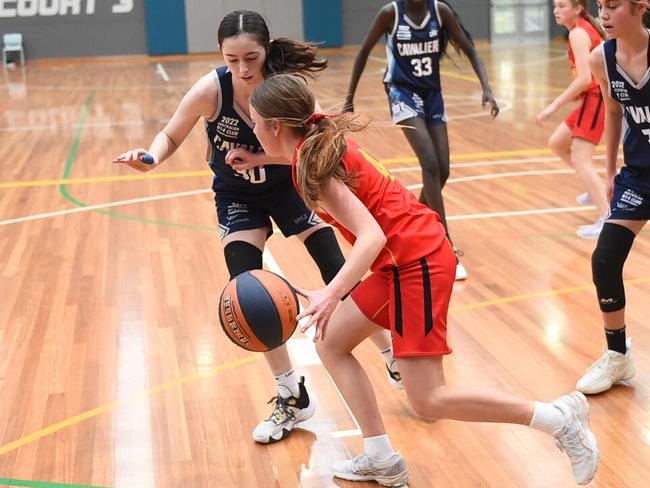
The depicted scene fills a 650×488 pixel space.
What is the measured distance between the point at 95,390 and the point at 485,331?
1980mm

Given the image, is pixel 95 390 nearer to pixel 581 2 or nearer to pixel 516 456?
pixel 516 456

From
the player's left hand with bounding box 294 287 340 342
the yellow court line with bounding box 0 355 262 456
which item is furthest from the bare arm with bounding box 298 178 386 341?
the yellow court line with bounding box 0 355 262 456

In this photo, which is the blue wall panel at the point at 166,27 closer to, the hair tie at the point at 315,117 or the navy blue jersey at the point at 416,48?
the navy blue jersey at the point at 416,48

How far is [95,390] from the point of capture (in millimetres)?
4215

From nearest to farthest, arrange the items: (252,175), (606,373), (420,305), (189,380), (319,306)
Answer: (319,306) → (420,305) → (252,175) → (606,373) → (189,380)

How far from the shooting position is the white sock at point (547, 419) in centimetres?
302

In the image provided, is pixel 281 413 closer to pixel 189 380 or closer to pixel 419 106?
pixel 189 380

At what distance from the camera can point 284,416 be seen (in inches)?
148

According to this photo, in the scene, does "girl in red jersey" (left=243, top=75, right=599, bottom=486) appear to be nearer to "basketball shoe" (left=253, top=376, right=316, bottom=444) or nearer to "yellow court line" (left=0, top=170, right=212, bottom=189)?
"basketball shoe" (left=253, top=376, right=316, bottom=444)

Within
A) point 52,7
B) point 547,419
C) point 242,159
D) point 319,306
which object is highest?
point 52,7

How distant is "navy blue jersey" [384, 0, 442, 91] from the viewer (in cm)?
594

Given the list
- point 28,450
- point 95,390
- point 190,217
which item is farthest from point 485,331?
point 190,217

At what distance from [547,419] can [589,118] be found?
3.97 m

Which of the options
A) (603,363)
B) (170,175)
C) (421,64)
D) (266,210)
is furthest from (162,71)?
(603,363)
